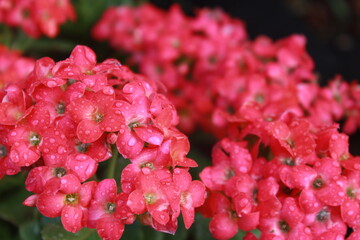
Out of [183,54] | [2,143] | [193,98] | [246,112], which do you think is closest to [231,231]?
[246,112]

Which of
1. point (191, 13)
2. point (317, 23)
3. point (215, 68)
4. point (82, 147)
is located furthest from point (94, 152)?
point (317, 23)

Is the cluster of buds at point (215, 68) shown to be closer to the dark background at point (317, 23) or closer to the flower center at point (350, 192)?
the flower center at point (350, 192)

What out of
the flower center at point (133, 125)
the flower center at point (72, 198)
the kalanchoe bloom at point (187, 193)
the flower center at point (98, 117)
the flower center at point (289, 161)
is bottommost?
the flower center at point (72, 198)

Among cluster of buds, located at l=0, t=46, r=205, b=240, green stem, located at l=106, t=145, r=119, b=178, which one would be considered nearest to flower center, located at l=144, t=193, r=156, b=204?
cluster of buds, located at l=0, t=46, r=205, b=240

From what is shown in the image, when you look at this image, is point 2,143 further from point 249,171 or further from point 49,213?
point 249,171

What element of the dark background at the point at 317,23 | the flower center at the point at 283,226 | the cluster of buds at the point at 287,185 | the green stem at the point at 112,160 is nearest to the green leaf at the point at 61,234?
the green stem at the point at 112,160

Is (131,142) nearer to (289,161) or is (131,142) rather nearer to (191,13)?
(289,161)
